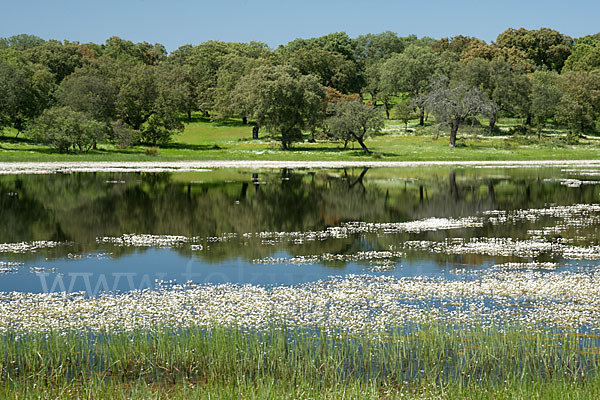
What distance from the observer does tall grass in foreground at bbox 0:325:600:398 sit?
1056 cm

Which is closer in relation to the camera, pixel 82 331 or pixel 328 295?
pixel 82 331

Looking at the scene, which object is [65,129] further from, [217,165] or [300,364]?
[300,364]

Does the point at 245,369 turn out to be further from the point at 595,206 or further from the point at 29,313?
the point at 595,206

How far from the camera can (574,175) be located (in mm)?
64125

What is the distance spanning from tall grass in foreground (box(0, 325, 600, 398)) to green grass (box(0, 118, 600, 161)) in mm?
73610

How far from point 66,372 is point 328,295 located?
784 cm

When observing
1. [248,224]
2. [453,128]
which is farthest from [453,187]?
[453,128]

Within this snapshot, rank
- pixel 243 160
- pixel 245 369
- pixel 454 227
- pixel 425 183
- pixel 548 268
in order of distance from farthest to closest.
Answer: pixel 243 160, pixel 425 183, pixel 454 227, pixel 548 268, pixel 245 369

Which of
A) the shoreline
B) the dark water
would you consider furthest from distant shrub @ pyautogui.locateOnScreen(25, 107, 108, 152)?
the dark water

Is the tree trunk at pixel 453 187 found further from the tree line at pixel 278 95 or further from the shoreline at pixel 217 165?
the tree line at pixel 278 95

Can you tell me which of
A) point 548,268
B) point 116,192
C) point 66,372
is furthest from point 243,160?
point 66,372

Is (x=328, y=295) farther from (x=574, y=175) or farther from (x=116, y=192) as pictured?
(x=574, y=175)

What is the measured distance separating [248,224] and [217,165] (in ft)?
159

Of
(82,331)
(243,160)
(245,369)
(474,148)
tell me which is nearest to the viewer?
(245,369)
